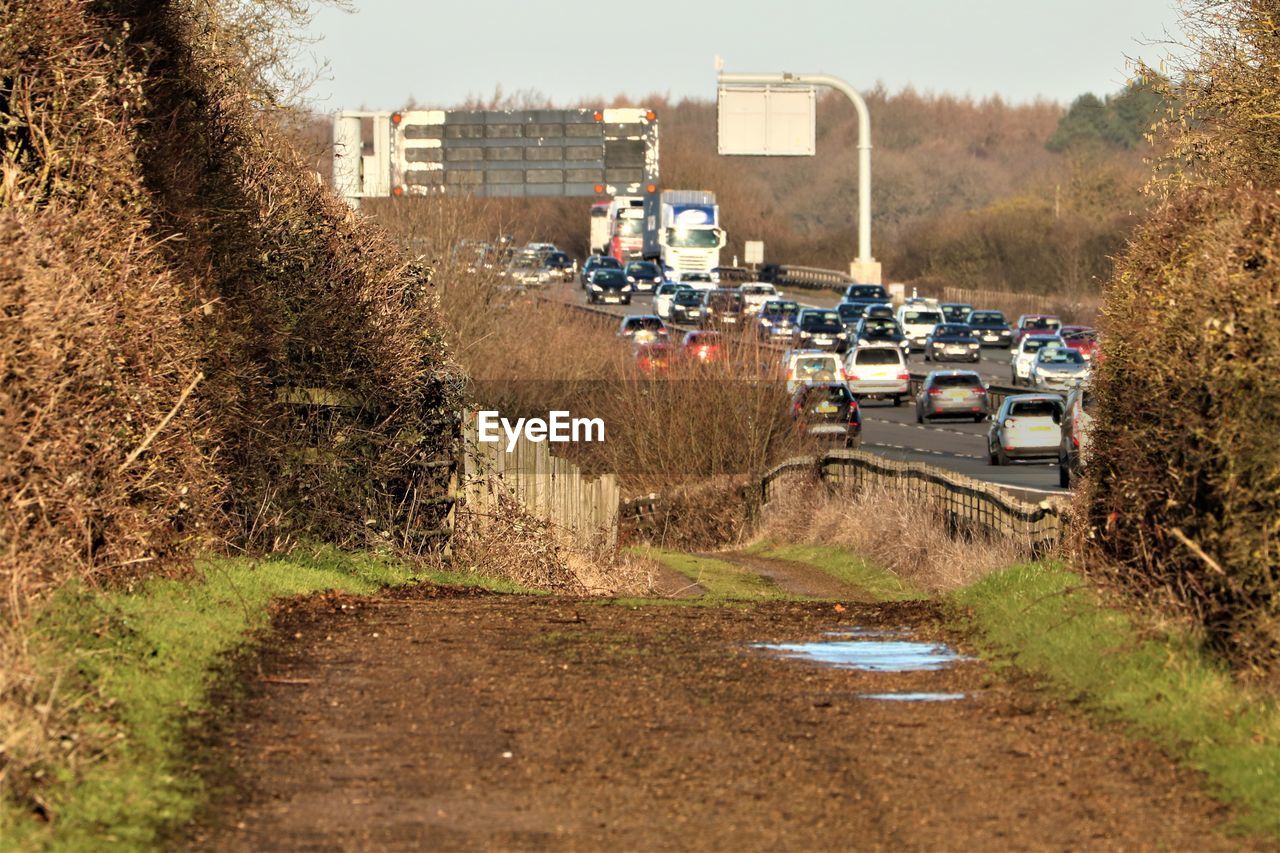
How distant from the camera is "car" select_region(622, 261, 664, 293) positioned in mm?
82375

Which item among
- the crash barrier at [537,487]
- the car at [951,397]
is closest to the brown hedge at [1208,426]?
the crash barrier at [537,487]

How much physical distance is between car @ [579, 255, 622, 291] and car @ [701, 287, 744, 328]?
689 inches

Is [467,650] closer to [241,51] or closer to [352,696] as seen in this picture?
[352,696]

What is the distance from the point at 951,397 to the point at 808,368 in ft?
16.8

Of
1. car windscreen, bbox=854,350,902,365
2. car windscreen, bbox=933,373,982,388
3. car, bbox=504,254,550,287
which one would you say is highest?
car, bbox=504,254,550,287

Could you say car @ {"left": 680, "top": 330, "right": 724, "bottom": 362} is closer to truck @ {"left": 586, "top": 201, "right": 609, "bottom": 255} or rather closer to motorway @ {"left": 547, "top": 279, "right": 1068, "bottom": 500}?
motorway @ {"left": 547, "top": 279, "right": 1068, "bottom": 500}

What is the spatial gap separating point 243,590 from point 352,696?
286 cm

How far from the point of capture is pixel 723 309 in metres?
55.0

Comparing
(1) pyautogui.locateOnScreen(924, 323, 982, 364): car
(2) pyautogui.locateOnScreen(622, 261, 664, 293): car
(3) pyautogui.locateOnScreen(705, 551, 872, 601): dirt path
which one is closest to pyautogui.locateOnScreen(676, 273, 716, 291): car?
(2) pyautogui.locateOnScreen(622, 261, 664, 293): car

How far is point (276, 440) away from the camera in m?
14.8

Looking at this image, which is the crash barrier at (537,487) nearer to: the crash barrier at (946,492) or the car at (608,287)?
the crash barrier at (946,492)

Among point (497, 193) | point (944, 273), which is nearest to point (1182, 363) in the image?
point (497, 193)

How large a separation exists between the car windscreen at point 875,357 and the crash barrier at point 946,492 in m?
21.7

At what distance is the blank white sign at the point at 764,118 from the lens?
186 ft
